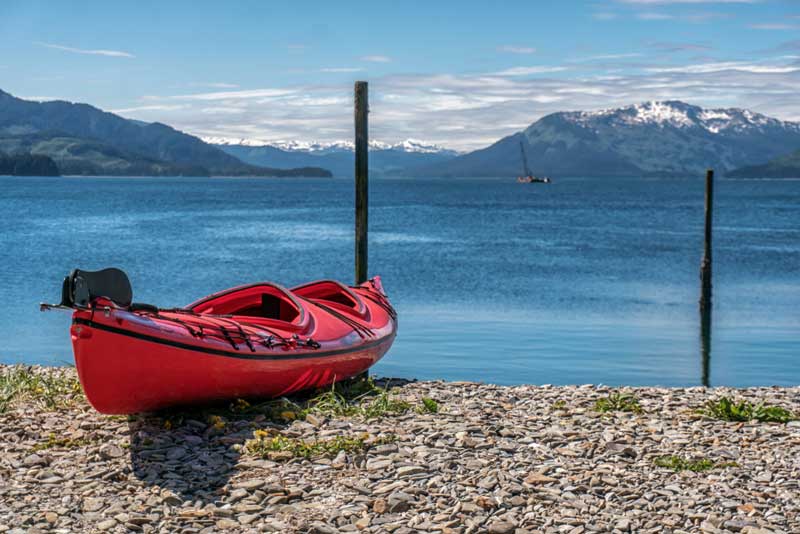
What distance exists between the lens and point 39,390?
11.3 meters

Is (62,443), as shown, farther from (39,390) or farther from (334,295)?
(334,295)

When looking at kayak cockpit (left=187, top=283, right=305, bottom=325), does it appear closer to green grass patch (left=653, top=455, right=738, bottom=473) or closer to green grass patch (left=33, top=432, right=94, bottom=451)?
green grass patch (left=33, top=432, right=94, bottom=451)

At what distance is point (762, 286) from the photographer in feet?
121

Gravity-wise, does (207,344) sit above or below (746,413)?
above

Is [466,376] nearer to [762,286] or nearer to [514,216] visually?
[762,286]

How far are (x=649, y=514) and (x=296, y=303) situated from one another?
18.4ft

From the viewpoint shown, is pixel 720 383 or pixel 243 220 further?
pixel 243 220

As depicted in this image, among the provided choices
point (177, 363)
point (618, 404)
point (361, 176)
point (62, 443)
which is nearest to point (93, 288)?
point (177, 363)

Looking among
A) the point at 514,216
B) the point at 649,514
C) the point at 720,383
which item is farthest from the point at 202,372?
the point at 514,216

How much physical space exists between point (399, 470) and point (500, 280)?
102 feet

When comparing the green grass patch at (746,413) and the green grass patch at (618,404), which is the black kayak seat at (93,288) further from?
the green grass patch at (746,413)

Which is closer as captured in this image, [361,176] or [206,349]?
[206,349]

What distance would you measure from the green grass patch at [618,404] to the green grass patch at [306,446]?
2.86 metres

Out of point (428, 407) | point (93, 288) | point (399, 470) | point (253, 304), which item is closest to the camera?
point (399, 470)
